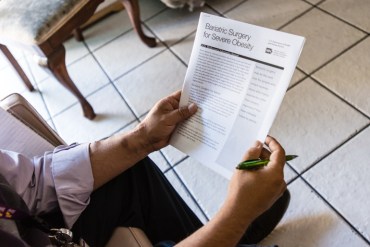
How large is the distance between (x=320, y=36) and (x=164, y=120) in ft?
2.97

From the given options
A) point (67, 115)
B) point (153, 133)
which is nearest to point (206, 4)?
point (67, 115)

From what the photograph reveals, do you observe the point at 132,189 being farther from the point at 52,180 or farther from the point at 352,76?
the point at 352,76

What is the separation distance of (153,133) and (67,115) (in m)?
0.88

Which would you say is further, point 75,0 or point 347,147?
point 75,0

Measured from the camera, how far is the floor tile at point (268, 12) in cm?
145

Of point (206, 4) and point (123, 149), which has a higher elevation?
point (123, 149)

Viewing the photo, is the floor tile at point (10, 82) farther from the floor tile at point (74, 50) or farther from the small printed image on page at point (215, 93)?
the small printed image on page at point (215, 93)

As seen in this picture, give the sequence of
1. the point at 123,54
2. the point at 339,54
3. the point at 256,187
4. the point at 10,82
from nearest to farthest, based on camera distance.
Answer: the point at 256,187
the point at 339,54
the point at 123,54
the point at 10,82

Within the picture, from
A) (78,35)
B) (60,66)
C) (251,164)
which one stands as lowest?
(78,35)

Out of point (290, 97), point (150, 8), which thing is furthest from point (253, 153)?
point (150, 8)

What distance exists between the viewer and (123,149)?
692 mm

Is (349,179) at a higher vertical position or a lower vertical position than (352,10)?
lower

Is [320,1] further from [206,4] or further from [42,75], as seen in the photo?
[42,75]

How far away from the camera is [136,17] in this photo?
1491 millimetres
